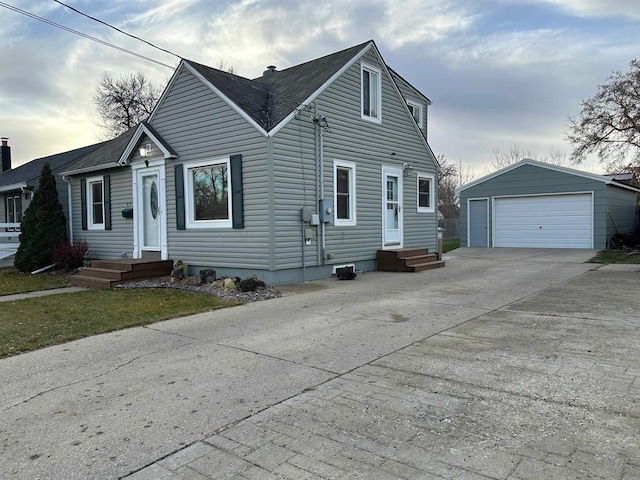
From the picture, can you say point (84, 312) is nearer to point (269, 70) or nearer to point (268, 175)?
point (268, 175)

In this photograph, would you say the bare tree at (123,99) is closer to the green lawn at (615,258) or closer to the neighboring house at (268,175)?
the neighboring house at (268,175)

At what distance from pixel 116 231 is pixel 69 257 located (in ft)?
4.83

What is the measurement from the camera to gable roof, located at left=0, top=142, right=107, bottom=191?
17366 millimetres

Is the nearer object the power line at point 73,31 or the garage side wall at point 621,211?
the power line at point 73,31

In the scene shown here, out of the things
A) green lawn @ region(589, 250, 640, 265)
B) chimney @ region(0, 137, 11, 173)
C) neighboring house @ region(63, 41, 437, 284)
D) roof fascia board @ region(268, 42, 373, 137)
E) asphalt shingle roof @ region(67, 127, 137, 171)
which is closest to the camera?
roof fascia board @ region(268, 42, 373, 137)

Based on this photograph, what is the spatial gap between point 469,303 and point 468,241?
1403 cm

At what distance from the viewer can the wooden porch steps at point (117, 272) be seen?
33.4 ft

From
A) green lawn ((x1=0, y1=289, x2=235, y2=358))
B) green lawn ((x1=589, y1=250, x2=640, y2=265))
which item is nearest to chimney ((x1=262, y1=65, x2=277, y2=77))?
green lawn ((x1=0, y1=289, x2=235, y2=358))

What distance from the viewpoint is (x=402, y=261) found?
11789mm

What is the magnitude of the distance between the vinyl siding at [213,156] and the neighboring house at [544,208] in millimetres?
13469

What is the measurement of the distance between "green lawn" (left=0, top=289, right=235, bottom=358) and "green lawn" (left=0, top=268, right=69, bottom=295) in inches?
58.4

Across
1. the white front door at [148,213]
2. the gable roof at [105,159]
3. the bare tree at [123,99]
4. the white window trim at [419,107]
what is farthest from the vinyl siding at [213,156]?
the bare tree at [123,99]

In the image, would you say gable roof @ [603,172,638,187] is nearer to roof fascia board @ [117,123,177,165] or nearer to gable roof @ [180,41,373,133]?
gable roof @ [180,41,373,133]

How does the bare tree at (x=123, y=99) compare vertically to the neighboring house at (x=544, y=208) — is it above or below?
above
